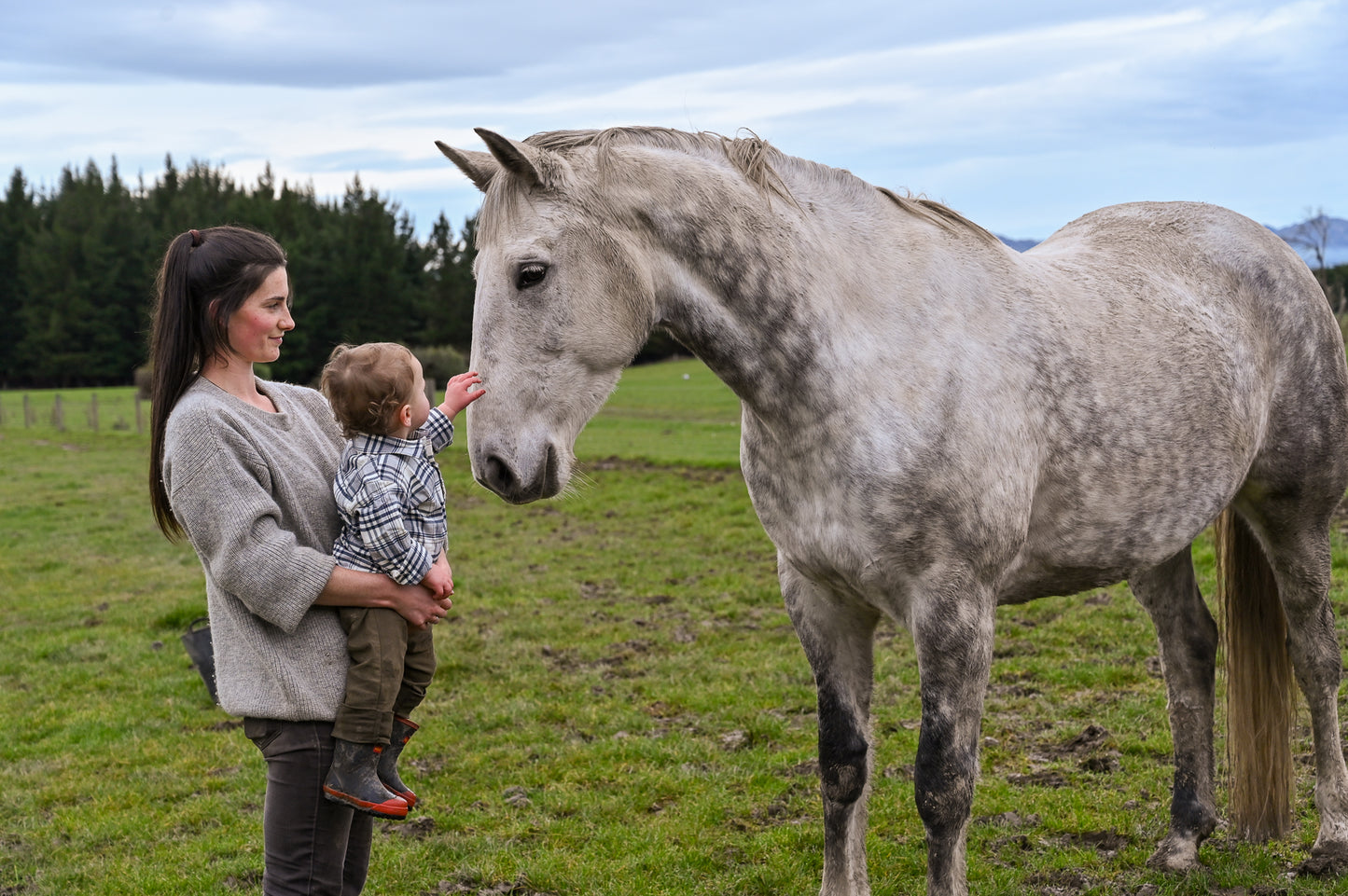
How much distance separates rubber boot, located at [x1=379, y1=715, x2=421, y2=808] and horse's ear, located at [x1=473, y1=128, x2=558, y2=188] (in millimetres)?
1295

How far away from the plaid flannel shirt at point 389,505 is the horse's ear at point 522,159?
2.12 ft

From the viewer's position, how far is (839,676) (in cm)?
308

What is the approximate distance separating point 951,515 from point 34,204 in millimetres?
71238

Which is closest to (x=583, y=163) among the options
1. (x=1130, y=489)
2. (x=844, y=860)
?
(x=1130, y=489)

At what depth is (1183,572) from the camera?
3854 millimetres

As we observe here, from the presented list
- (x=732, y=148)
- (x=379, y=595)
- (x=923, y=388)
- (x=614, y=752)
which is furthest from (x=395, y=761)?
(x=614, y=752)

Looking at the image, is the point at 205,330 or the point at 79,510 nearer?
the point at 205,330

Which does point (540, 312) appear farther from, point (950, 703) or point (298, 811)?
point (950, 703)

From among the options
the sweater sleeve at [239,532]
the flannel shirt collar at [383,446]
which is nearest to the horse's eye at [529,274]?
the flannel shirt collar at [383,446]

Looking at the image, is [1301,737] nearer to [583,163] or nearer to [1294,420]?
[1294,420]

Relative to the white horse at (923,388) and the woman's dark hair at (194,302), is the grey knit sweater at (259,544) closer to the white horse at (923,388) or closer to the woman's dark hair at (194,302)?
the woman's dark hair at (194,302)

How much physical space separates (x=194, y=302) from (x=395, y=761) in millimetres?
1165

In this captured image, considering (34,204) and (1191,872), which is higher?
(34,204)

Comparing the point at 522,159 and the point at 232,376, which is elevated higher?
the point at 522,159
